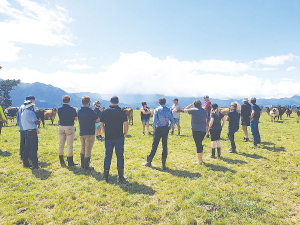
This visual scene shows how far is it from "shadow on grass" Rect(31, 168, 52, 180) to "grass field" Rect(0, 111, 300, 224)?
4 cm

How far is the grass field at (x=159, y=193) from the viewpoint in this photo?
466 centimetres

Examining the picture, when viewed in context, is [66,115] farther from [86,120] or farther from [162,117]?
[162,117]

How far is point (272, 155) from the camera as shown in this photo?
974cm

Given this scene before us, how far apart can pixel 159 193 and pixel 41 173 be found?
211 inches

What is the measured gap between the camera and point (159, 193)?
19.2 feet

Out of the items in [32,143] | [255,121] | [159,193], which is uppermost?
[255,121]

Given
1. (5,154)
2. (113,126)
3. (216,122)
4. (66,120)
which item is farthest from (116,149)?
(5,154)

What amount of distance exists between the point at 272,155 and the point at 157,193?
7808 mm

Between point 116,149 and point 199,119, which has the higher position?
point 199,119

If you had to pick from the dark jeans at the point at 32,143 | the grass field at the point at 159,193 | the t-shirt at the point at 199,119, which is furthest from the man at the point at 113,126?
the dark jeans at the point at 32,143

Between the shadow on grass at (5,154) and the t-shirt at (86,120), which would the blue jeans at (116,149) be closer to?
the t-shirt at (86,120)

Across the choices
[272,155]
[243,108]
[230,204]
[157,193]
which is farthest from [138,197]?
[243,108]

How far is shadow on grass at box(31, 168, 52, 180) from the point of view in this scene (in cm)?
710

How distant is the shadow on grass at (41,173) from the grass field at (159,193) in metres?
0.04
